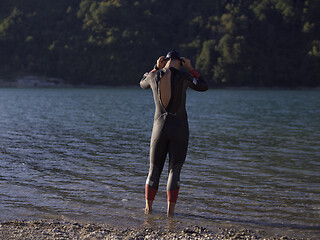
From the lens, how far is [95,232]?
6832 mm

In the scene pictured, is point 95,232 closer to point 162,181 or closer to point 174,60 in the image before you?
point 174,60

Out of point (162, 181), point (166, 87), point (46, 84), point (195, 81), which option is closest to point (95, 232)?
point (166, 87)

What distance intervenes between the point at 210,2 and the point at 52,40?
57363mm

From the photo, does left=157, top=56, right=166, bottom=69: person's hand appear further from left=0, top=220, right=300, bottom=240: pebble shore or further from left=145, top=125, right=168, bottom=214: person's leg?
left=0, top=220, right=300, bottom=240: pebble shore

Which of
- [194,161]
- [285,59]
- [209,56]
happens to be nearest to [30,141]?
[194,161]

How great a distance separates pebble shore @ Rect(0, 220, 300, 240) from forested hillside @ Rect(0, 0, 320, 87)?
125 m

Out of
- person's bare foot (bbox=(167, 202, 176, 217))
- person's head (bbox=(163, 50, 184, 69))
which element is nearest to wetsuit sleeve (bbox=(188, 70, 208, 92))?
person's head (bbox=(163, 50, 184, 69))

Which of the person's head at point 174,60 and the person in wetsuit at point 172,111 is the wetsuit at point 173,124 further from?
the person's head at point 174,60

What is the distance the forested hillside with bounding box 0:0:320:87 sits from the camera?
13400 centimetres

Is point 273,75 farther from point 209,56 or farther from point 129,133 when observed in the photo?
point 129,133

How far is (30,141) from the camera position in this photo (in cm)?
1873

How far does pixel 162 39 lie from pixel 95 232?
150455 mm

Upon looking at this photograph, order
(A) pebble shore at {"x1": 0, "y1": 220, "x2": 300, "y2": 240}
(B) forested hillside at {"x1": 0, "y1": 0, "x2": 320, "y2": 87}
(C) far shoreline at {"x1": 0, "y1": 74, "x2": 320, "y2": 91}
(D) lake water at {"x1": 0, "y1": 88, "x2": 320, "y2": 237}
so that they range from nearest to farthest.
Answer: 1. (A) pebble shore at {"x1": 0, "y1": 220, "x2": 300, "y2": 240}
2. (D) lake water at {"x1": 0, "y1": 88, "x2": 320, "y2": 237}
3. (C) far shoreline at {"x1": 0, "y1": 74, "x2": 320, "y2": 91}
4. (B) forested hillside at {"x1": 0, "y1": 0, "x2": 320, "y2": 87}

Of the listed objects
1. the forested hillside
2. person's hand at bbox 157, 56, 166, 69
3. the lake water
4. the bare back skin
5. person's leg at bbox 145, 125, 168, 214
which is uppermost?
the forested hillside
